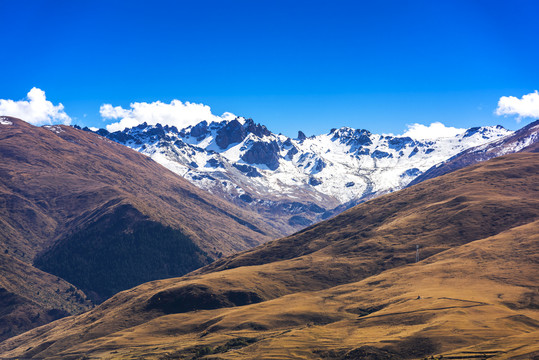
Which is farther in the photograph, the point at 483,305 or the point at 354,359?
the point at 483,305

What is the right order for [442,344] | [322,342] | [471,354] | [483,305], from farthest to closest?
[483,305], [322,342], [442,344], [471,354]

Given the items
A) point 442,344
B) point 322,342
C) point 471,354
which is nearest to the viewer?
point 471,354

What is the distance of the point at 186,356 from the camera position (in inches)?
7564

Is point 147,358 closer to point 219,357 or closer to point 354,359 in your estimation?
point 219,357

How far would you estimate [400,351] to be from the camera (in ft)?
499

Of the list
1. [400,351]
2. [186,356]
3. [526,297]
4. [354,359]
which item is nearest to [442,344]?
[400,351]

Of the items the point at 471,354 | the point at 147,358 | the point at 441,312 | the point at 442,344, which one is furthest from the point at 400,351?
the point at 147,358

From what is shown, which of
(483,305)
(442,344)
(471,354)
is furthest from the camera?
(483,305)

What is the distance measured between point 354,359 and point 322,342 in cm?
2199

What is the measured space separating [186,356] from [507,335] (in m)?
107

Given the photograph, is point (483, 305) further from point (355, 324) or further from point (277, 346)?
point (277, 346)

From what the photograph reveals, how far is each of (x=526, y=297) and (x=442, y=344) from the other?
67995 mm

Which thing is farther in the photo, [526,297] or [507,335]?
[526,297]

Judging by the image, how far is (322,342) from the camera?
573ft
